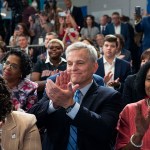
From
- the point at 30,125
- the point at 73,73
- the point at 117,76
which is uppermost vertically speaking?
the point at 73,73

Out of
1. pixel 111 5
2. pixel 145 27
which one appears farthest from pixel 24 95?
pixel 111 5

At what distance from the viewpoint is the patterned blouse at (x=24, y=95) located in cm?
358

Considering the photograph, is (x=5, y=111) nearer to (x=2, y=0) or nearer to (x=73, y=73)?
(x=73, y=73)

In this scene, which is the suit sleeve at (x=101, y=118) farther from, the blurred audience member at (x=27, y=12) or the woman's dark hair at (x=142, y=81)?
the blurred audience member at (x=27, y=12)

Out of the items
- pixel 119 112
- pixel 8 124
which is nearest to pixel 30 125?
pixel 8 124

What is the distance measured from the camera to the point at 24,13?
11.2 metres

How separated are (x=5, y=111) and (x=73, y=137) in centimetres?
63

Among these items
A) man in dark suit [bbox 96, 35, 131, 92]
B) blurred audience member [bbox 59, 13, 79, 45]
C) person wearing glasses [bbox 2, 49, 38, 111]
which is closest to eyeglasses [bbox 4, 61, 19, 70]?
person wearing glasses [bbox 2, 49, 38, 111]

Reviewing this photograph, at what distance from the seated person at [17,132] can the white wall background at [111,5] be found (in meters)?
Result: 8.94

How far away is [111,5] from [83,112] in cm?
1023

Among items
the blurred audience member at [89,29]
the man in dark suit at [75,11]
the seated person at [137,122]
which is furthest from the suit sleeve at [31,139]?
the man in dark suit at [75,11]

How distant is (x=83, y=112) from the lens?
2525 millimetres

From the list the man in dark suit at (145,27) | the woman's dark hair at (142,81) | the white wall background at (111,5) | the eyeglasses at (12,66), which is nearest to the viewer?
the woman's dark hair at (142,81)

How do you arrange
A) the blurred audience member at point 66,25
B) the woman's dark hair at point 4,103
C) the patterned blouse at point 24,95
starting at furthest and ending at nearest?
the blurred audience member at point 66,25 < the patterned blouse at point 24,95 < the woman's dark hair at point 4,103
